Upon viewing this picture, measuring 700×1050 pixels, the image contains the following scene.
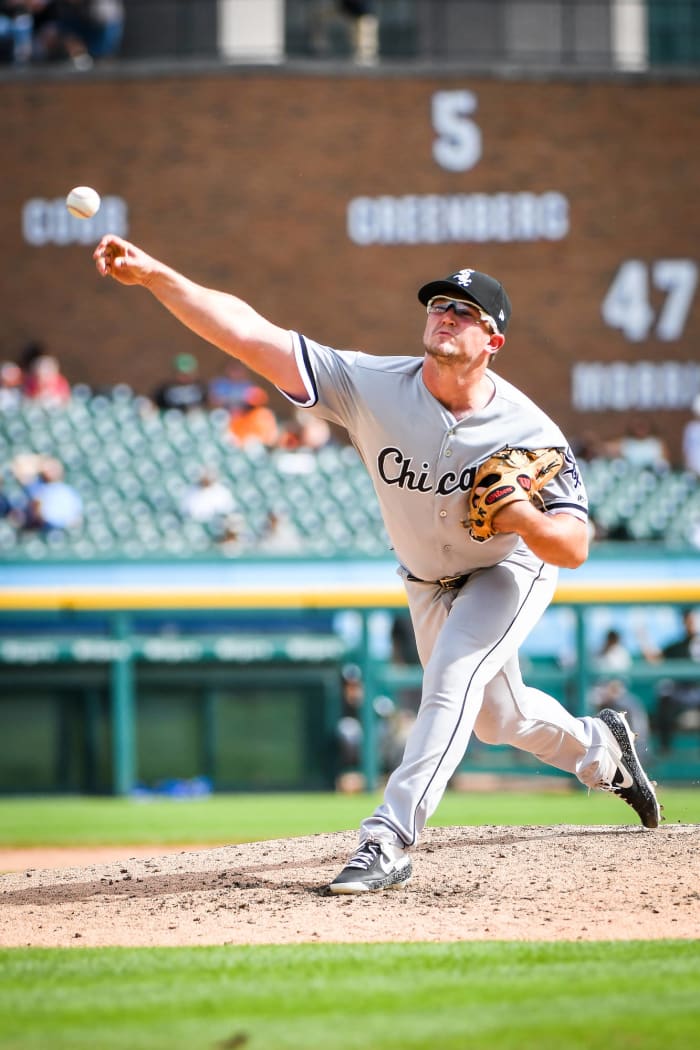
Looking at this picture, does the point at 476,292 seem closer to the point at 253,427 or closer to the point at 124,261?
the point at 124,261

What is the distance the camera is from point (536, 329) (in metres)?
17.9

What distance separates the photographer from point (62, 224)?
59.4ft

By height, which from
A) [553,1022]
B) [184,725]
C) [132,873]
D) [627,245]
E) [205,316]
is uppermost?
[627,245]

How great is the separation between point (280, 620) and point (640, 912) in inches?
280

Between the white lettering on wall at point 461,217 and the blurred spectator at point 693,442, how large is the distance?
2.58 m

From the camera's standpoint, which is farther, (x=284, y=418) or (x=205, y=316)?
(x=284, y=418)

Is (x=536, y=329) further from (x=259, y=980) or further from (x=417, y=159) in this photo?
(x=259, y=980)

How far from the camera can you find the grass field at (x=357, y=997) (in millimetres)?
2982

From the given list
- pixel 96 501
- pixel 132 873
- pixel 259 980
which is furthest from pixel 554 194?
pixel 259 980

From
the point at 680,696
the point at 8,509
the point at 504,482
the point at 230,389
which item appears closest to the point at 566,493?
the point at 504,482

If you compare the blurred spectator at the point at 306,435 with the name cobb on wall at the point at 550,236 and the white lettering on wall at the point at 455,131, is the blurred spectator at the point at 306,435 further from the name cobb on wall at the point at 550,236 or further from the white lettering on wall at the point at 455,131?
the white lettering on wall at the point at 455,131

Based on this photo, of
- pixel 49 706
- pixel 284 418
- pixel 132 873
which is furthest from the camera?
pixel 284 418

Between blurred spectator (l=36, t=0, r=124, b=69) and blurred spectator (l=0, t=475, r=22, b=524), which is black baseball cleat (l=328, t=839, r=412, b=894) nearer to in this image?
blurred spectator (l=0, t=475, r=22, b=524)

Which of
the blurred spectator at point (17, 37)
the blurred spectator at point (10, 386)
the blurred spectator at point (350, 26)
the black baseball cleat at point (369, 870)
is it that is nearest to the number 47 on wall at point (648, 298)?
the blurred spectator at point (350, 26)
